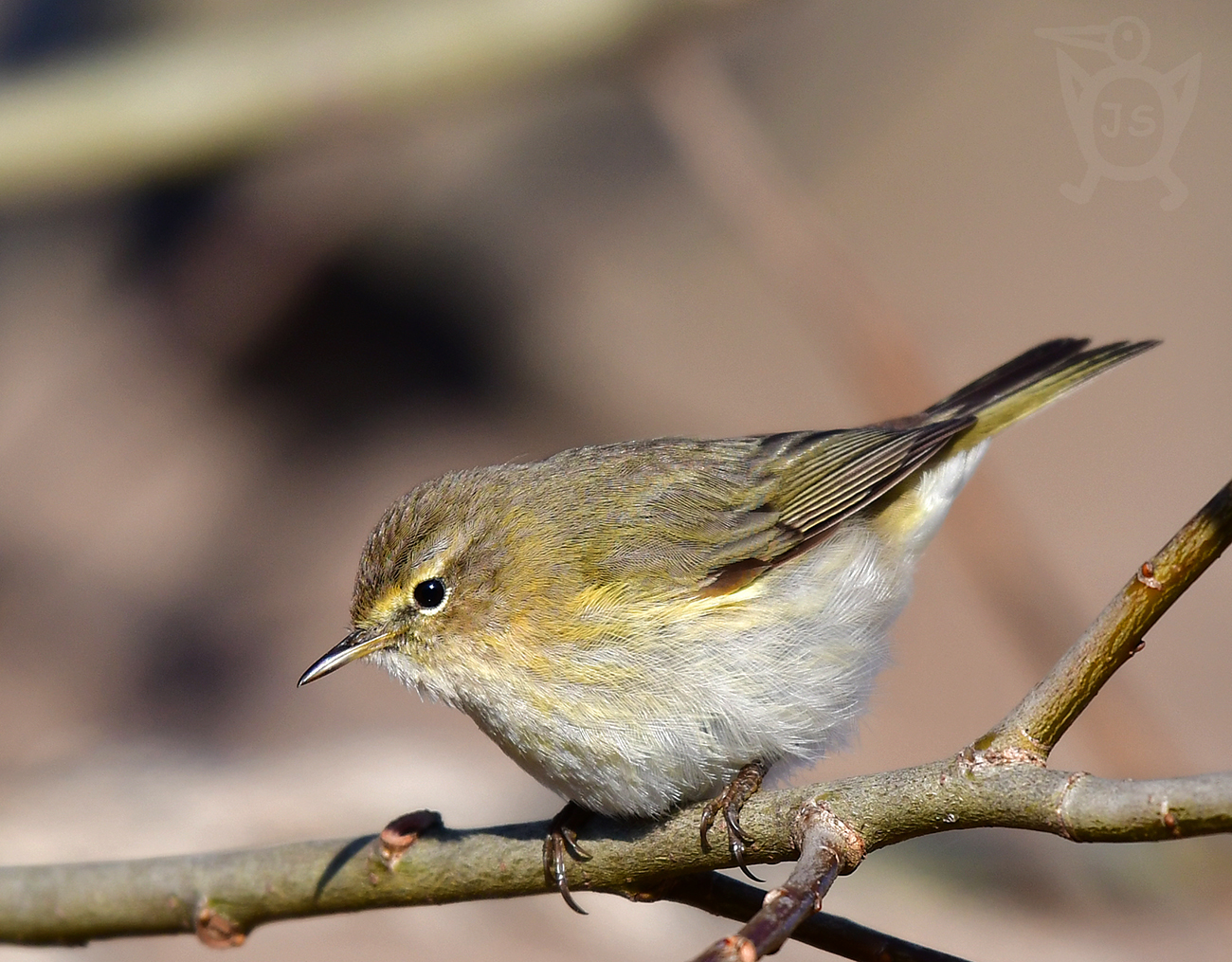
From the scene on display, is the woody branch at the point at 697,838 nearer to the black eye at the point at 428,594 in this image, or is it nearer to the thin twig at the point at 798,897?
the thin twig at the point at 798,897

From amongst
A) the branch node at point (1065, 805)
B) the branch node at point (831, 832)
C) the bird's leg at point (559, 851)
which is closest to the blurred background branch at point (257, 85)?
the bird's leg at point (559, 851)

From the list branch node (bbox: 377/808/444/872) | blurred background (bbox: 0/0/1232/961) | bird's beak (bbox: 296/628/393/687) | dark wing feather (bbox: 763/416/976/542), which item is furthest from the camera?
blurred background (bbox: 0/0/1232/961)

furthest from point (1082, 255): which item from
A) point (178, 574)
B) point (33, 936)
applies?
point (33, 936)

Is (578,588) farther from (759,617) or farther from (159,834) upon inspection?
(159,834)

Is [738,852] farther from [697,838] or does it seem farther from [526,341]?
[526,341]

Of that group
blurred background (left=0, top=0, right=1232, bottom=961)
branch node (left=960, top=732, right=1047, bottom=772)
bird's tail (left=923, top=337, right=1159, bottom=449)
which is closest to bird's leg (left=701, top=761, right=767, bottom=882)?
branch node (left=960, top=732, right=1047, bottom=772)

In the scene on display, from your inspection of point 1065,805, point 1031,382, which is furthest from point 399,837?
point 1031,382

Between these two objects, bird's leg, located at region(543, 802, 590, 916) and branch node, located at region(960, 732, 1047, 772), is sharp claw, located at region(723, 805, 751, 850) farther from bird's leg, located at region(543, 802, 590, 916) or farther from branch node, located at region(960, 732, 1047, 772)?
branch node, located at region(960, 732, 1047, 772)
